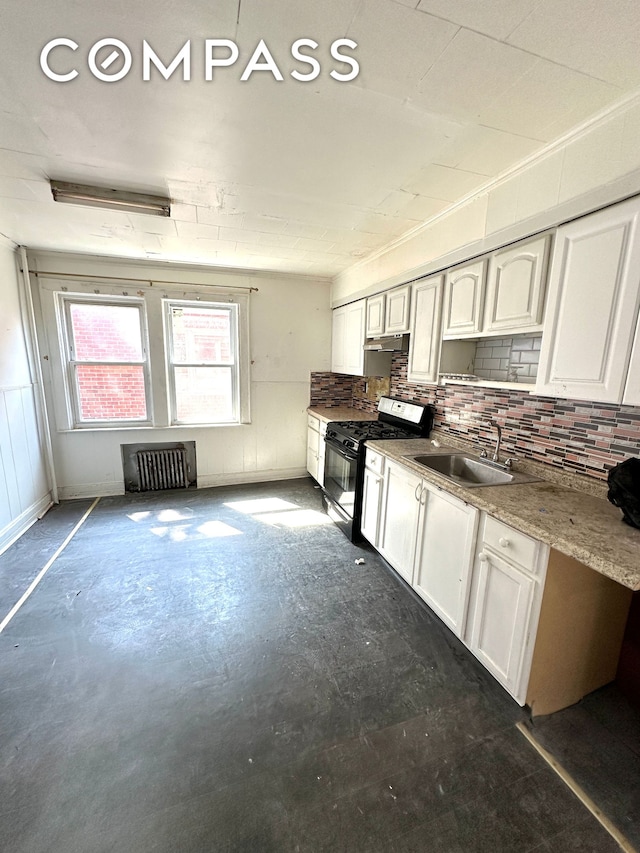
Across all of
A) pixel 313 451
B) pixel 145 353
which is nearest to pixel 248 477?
pixel 313 451

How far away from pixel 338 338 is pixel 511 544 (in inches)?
125

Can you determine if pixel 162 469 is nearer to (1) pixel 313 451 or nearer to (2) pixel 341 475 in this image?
(1) pixel 313 451

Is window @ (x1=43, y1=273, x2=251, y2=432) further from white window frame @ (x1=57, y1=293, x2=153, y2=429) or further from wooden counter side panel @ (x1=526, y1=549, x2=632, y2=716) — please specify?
wooden counter side panel @ (x1=526, y1=549, x2=632, y2=716)

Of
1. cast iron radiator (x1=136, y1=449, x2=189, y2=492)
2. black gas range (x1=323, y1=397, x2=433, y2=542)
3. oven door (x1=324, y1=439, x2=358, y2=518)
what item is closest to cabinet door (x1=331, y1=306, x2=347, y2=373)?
black gas range (x1=323, y1=397, x2=433, y2=542)

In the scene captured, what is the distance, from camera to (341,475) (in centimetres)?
324

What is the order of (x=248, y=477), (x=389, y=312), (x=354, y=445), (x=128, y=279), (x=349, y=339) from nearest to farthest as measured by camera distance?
1. (x=354, y=445)
2. (x=389, y=312)
3. (x=128, y=279)
4. (x=349, y=339)
5. (x=248, y=477)

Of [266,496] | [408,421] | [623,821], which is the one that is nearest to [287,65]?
[408,421]

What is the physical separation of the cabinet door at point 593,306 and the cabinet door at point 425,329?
2.77 ft

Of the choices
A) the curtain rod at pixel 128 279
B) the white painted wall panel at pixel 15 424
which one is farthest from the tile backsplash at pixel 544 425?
the white painted wall panel at pixel 15 424

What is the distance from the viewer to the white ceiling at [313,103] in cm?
102

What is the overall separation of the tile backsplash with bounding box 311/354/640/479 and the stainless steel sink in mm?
174

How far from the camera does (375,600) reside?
2.33 meters

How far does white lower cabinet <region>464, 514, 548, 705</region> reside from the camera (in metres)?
1.44

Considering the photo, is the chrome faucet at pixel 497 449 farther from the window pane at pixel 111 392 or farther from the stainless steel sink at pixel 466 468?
the window pane at pixel 111 392
